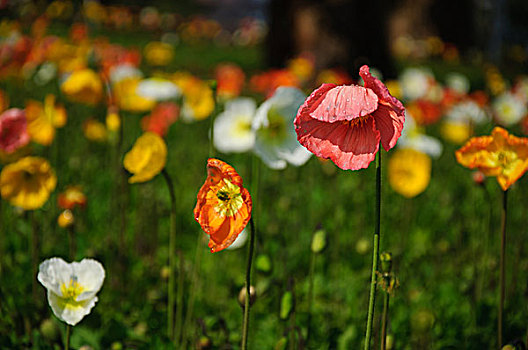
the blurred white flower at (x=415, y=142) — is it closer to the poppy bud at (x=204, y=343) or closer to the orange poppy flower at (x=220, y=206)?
the poppy bud at (x=204, y=343)

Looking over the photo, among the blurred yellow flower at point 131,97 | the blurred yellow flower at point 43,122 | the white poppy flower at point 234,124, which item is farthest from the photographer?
the blurred yellow flower at point 131,97

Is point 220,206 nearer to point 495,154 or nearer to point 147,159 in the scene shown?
point 147,159

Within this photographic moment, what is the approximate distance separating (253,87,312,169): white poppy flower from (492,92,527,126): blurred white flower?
146cm

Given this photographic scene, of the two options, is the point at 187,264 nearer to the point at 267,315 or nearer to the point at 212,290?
the point at 212,290

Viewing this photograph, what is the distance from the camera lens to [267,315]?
1.45 metres

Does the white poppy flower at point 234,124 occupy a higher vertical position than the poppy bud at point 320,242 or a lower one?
higher

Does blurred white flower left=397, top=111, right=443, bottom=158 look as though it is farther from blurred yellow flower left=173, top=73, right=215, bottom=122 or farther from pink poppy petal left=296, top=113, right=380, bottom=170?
pink poppy petal left=296, top=113, right=380, bottom=170

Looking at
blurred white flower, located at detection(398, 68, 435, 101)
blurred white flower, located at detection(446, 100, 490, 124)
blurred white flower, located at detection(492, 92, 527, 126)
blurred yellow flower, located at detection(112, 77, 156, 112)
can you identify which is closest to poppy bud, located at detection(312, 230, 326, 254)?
blurred yellow flower, located at detection(112, 77, 156, 112)

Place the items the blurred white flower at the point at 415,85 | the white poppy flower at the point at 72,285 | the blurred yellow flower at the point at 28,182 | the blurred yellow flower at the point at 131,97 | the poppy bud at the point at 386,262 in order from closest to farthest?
the poppy bud at the point at 386,262
the white poppy flower at the point at 72,285
the blurred yellow flower at the point at 28,182
the blurred yellow flower at the point at 131,97
the blurred white flower at the point at 415,85

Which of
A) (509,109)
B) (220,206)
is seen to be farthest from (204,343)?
(509,109)

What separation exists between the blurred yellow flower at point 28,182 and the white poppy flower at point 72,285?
0.35 meters

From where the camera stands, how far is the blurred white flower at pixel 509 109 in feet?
7.82

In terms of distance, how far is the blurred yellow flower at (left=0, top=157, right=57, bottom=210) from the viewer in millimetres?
Result: 1184

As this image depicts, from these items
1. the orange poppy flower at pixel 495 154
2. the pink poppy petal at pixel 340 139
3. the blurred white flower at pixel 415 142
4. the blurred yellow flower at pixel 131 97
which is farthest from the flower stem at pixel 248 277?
the blurred yellow flower at pixel 131 97
